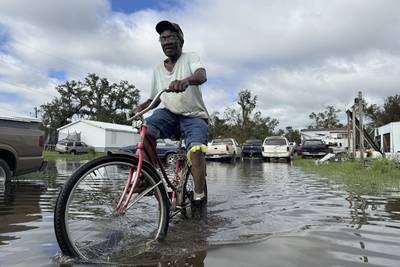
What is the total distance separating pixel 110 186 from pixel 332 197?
465cm

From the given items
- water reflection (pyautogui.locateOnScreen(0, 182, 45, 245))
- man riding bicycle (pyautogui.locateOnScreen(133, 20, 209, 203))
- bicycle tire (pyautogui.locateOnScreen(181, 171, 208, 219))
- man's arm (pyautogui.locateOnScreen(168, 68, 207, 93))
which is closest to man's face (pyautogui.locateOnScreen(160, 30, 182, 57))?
man riding bicycle (pyautogui.locateOnScreen(133, 20, 209, 203))

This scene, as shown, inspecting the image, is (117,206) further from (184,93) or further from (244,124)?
(244,124)

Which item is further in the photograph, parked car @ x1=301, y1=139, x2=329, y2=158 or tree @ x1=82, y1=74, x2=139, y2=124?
tree @ x1=82, y1=74, x2=139, y2=124

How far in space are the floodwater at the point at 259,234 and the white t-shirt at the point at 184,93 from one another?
1233 millimetres

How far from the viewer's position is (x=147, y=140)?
13.4ft

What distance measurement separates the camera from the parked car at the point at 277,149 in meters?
27.6

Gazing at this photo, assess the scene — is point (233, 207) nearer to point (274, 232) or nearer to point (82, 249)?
point (274, 232)

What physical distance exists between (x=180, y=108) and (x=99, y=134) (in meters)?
54.6

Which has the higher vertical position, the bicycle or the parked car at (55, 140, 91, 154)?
the parked car at (55, 140, 91, 154)

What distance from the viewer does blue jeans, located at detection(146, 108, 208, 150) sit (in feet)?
14.4

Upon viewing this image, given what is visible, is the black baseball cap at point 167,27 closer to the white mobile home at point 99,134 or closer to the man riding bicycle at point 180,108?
the man riding bicycle at point 180,108

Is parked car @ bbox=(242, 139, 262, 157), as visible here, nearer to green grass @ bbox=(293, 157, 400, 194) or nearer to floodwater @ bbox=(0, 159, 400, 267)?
green grass @ bbox=(293, 157, 400, 194)

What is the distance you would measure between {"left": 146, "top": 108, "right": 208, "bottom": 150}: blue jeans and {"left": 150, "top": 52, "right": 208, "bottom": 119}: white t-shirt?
8 cm

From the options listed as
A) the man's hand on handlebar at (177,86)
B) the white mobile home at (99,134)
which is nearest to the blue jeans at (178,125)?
the man's hand on handlebar at (177,86)
